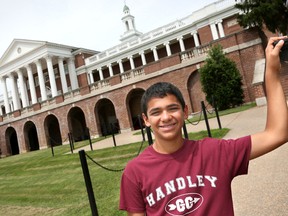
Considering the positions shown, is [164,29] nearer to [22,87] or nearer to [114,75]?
[114,75]

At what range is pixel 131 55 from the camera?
39469 mm

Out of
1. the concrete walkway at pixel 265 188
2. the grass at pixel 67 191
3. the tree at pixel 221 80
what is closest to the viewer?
the concrete walkway at pixel 265 188

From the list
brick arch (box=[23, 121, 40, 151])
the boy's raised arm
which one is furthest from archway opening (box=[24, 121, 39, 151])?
the boy's raised arm

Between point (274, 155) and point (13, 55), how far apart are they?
142 ft

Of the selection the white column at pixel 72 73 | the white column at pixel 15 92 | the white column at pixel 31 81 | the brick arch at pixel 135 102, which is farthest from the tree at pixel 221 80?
the white column at pixel 15 92

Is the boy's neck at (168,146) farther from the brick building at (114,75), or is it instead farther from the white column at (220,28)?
the white column at (220,28)

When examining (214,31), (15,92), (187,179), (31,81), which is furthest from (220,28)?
(187,179)

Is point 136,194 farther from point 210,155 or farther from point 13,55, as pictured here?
point 13,55

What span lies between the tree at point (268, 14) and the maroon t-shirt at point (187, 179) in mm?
16733

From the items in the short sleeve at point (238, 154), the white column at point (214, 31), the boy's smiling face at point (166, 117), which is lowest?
the short sleeve at point (238, 154)

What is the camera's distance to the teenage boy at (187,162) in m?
1.65

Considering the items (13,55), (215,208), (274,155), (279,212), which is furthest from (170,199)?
(13,55)

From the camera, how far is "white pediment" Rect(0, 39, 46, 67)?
39.9 metres

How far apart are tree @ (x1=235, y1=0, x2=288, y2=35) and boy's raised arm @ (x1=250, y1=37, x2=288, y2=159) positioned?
16.6 m
